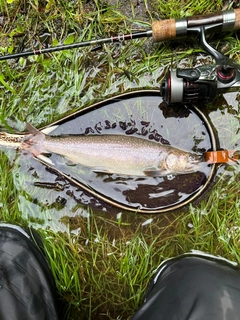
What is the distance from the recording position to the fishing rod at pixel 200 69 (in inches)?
90.2

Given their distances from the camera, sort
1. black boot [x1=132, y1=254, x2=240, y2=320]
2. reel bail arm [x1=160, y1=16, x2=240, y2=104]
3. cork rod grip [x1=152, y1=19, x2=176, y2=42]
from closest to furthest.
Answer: black boot [x1=132, y1=254, x2=240, y2=320] < reel bail arm [x1=160, y1=16, x2=240, y2=104] < cork rod grip [x1=152, y1=19, x2=176, y2=42]

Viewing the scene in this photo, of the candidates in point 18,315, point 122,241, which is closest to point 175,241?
point 122,241

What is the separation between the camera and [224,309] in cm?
207

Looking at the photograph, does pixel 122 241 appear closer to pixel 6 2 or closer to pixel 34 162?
pixel 34 162

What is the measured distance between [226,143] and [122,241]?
1.02 meters

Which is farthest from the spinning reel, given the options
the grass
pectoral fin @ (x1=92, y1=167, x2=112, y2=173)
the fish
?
pectoral fin @ (x1=92, y1=167, x2=112, y2=173)

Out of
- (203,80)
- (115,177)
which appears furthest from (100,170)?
(203,80)

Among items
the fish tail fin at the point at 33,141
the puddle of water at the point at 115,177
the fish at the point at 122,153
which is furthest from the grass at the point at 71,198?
the fish at the point at 122,153

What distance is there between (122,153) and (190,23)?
96 centimetres

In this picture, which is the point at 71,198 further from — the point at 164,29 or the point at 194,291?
the point at 164,29

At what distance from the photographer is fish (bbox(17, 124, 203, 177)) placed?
248 centimetres

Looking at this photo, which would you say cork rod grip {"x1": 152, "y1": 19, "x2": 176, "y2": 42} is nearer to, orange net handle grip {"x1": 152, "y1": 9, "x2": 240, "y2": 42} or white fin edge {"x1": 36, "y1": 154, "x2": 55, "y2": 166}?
orange net handle grip {"x1": 152, "y1": 9, "x2": 240, "y2": 42}

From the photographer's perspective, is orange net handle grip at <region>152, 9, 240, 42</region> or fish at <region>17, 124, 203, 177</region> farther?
fish at <region>17, 124, 203, 177</region>

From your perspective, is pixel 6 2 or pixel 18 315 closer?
pixel 18 315
